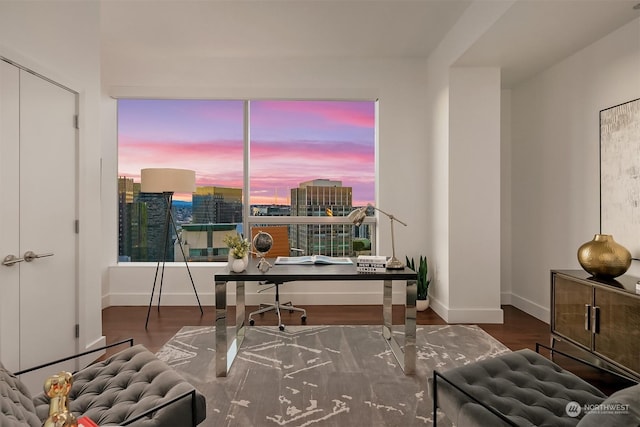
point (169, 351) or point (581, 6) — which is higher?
point (581, 6)

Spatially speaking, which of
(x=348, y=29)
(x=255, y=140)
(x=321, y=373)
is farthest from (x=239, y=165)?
(x=321, y=373)

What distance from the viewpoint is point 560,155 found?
399 cm

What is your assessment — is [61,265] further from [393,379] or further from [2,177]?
[393,379]

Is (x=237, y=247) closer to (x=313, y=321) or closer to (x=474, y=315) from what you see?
(x=313, y=321)

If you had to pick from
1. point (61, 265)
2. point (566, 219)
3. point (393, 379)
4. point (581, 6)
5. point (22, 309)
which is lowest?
point (393, 379)

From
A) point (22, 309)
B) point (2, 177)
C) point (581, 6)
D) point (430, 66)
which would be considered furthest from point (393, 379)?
point (430, 66)

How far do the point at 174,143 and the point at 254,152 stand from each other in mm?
999

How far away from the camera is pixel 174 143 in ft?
16.4

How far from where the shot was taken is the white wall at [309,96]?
4.78m

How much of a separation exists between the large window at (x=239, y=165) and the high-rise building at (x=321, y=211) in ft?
0.04

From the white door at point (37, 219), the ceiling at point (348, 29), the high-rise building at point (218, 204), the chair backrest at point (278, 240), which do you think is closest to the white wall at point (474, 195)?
the ceiling at point (348, 29)

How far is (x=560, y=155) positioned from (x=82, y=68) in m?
4.30

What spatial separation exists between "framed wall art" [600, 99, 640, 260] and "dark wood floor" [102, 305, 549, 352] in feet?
3.72

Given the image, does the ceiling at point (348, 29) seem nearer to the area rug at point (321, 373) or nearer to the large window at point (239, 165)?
the large window at point (239, 165)
